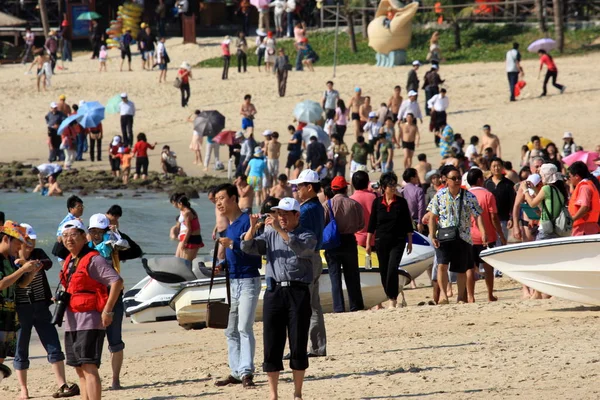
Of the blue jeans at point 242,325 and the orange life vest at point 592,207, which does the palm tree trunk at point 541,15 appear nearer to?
the orange life vest at point 592,207

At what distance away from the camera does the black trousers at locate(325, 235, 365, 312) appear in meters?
11.9

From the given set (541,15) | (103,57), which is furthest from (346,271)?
(103,57)

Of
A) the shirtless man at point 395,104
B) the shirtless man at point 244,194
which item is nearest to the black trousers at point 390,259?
the shirtless man at point 244,194

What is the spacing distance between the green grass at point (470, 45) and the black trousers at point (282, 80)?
175 inches

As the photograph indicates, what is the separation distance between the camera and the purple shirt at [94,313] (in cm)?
782

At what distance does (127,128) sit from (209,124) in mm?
4225

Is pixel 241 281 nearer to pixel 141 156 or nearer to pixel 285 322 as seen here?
pixel 285 322

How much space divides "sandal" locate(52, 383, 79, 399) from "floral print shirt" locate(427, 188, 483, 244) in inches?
165

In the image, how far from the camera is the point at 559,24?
117 feet

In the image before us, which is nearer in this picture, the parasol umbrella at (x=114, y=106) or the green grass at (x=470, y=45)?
the parasol umbrella at (x=114, y=106)

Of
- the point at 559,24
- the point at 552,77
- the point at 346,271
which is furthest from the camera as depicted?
the point at 559,24

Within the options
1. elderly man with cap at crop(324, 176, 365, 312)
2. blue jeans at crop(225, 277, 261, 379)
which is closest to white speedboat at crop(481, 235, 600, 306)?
elderly man with cap at crop(324, 176, 365, 312)

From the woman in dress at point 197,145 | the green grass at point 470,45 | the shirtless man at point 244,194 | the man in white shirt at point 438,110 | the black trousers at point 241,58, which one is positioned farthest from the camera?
the black trousers at point 241,58

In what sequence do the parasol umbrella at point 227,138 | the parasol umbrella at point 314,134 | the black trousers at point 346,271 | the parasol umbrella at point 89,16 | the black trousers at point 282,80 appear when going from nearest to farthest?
the black trousers at point 346,271, the parasol umbrella at point 314,134, the parasol umbrella at point 227,138, the black trousers at point 282,80, the parasol umbrella at point 89,16
